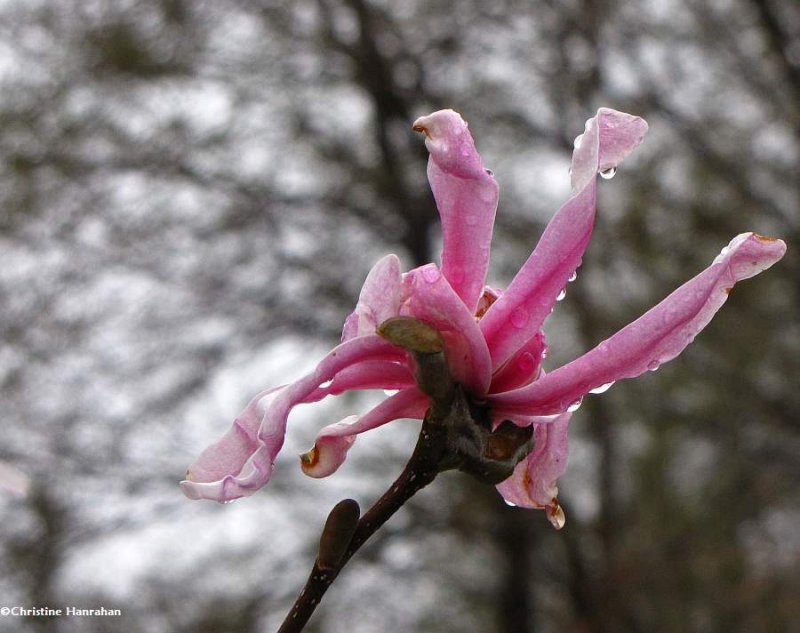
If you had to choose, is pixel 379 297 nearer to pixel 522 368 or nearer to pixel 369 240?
pixel 522 368

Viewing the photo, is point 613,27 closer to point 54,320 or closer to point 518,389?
point 54,320

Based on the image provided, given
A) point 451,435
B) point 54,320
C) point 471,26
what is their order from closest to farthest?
1. point 451,435
2. point 54,320
3. point 471,26

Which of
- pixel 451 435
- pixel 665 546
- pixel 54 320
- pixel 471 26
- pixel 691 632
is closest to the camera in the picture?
pixel 451 435

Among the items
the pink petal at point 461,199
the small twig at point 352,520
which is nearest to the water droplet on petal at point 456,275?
the pink petal at point 461,199

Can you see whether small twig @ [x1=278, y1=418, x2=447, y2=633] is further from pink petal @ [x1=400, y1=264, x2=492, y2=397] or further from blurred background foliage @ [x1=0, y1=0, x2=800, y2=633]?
blurred background foliage @ [x1=0, y1=0, x2=800, y2=633]

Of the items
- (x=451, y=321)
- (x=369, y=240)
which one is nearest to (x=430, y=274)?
(x=451, y=321)

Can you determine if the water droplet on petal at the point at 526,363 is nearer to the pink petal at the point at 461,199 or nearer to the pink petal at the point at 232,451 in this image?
the pink petal at the point at 461,199

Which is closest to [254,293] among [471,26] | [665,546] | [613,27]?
[471,26]
